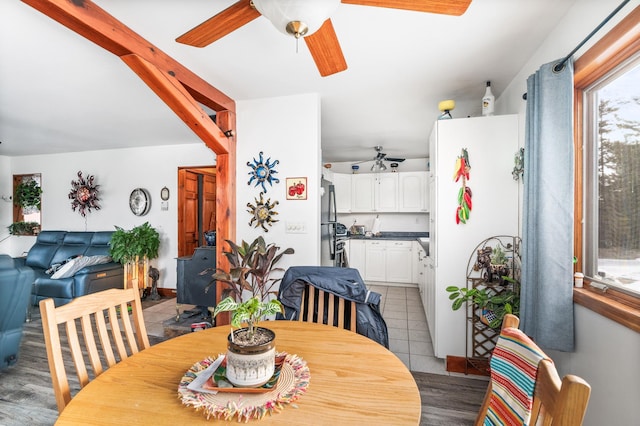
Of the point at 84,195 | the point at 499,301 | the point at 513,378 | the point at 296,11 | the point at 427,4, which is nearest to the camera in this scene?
the point at 513,378

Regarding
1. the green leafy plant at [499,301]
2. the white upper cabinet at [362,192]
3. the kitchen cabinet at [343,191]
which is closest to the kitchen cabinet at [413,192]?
the white upper cabinet at [362,192]

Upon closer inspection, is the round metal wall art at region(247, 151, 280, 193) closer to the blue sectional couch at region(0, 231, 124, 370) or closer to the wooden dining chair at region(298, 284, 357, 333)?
the wooden dining chair at region(298, 284, 357, 333)

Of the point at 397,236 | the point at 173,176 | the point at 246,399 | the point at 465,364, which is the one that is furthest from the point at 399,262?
the point at 246,399

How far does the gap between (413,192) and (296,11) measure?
4810 millimetres

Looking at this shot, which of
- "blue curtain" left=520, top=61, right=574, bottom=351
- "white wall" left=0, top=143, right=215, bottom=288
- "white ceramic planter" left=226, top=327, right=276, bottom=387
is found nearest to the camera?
"white ceramic planter" left=226, top=327, right=276, bottom=387

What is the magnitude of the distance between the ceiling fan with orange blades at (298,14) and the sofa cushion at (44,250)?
17.2ft

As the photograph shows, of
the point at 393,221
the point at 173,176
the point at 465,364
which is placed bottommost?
the point at 465,364

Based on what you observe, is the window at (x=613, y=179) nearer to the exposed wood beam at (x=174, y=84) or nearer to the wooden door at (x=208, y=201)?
the exposed wood beam at (x=174, y=84)

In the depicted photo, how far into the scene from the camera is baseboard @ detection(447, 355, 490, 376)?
2.29 m

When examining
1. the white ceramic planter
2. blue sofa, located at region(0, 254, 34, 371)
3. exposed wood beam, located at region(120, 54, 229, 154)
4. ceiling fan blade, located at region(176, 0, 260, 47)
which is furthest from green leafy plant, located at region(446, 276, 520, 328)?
blue sofa, located at region(0, 254, 34, 371)

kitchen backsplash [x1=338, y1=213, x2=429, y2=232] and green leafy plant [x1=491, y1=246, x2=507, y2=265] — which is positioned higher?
kitchen backsplash [x1=338, y1=213, x2=429, y2=232]

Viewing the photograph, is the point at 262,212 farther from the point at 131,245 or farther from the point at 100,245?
the point at 100,245

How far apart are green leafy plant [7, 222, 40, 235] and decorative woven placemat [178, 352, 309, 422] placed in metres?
6.82

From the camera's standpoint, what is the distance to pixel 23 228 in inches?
217
